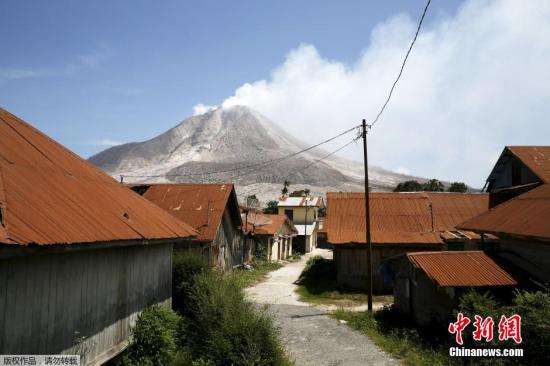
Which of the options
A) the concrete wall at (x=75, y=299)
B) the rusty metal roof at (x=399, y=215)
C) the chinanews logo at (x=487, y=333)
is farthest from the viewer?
the rusty metal roof at (x=399, y=215)

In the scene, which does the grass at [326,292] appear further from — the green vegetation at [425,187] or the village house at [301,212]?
the green vegetation at [425,187]

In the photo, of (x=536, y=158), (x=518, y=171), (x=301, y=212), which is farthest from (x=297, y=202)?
(x=536, y=158)

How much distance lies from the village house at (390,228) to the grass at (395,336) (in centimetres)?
316

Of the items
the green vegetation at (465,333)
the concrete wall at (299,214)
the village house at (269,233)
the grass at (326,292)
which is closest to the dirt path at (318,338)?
the green vegetation at (465,333)

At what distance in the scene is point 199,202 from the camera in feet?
91.7

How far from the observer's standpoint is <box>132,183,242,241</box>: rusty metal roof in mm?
25906

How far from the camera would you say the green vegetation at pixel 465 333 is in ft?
31.2

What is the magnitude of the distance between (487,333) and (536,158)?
45.4 feet

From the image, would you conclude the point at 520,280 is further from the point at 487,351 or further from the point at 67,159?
the point at 67,159

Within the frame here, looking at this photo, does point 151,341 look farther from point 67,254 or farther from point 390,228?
A: point 390,228

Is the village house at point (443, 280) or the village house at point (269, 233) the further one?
the village house at point (269, 233)

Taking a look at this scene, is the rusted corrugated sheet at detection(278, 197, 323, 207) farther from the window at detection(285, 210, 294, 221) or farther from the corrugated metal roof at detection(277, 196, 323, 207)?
the window at detection(285, 210, 294, 221)

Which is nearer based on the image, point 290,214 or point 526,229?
point 526,229

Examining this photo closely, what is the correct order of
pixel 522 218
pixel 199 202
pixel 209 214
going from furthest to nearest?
pixel 199 202 → pixel 209 214 → pixel 522 218
